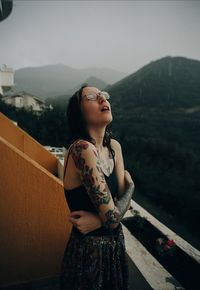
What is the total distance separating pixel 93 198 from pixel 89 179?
0.12m

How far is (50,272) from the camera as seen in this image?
8.11 feet

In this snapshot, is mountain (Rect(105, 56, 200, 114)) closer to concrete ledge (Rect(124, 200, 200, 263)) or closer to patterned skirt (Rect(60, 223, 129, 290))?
concrete ledge (Rect(124, 200, 200, 263))

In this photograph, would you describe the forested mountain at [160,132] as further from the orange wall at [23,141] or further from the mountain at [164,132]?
the orange wall at [23,141]

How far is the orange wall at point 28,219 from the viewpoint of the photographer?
2219 mm

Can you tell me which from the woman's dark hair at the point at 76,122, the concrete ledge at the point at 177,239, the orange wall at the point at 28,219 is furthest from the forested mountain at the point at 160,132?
the woman's dark hair at the point at 76,122

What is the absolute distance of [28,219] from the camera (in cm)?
232

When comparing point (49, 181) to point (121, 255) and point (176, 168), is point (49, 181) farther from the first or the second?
point (176, 168)

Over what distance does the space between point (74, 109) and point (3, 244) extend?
1.50 m

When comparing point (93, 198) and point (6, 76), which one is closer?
point (93, 198)

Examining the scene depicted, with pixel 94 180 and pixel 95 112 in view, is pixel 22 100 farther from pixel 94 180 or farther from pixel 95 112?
pixel 94 180

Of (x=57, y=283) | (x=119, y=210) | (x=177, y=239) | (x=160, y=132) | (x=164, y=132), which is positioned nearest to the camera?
(x=119, y=210)

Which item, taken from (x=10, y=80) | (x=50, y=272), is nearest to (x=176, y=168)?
(x=10, y=80)

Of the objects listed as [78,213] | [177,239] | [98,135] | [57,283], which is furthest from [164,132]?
[78,213]

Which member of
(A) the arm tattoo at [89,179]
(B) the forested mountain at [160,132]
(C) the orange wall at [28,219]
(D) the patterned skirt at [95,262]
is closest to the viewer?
(A) the arm tattoo at [89,179]
